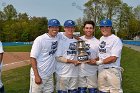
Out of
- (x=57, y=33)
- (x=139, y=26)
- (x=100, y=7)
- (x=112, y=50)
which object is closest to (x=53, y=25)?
(x=57, y=33)

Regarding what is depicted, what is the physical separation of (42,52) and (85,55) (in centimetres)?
97

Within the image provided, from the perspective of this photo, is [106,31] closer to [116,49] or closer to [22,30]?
[116,49]

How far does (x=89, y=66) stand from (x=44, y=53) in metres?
1.22

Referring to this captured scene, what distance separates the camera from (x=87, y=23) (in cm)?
805

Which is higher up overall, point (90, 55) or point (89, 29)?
point (89, 29)

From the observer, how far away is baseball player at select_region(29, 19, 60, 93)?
24.5ft

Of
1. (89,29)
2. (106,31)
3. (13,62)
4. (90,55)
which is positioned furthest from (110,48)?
(13,62)

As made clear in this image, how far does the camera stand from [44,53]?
7.58m

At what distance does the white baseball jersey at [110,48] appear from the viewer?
7890 mm

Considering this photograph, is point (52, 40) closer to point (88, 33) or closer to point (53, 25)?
point (53, 25)

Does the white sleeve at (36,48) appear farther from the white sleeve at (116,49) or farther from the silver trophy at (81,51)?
the white sleeve at (116,49)

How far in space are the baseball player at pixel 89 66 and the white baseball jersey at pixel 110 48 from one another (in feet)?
0.62

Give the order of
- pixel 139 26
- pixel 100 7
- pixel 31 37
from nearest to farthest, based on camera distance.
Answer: pixel 100 7 → pixel 31 37 → pixel 139 26

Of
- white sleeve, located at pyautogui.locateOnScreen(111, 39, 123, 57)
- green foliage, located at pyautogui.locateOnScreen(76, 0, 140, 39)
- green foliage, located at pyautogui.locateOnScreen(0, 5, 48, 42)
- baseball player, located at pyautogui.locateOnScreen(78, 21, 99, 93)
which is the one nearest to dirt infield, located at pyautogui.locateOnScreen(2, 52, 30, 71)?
baseball player, located at pyautogui.locateOnScreen(78, 21, 99, 93)
